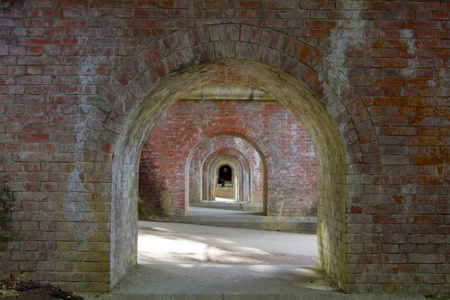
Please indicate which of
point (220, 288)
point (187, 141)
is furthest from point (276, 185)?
point (220, 288)

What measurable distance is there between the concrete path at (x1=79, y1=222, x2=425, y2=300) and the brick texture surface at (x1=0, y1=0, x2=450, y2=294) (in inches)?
21.1

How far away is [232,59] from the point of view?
4.27 meters

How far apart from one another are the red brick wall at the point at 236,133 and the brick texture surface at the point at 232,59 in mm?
6601

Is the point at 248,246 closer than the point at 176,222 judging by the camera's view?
Yes

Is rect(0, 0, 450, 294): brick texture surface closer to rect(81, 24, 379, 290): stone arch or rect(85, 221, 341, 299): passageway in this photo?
rect(81, 24, 379, 290): stone arch

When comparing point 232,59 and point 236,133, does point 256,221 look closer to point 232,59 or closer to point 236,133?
point 236,133

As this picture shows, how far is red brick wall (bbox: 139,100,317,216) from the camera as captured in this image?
10797 millimetres

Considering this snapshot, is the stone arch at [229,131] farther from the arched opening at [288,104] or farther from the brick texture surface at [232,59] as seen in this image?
the brick texture surface at [232,59]

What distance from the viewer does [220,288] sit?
14.6 ft

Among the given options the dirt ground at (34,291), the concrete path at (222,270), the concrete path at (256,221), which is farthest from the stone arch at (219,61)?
the concrete path at (256,221)

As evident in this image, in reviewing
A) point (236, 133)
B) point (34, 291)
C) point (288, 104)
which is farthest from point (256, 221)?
point (34, 291)

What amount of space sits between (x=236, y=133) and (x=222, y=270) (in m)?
6.16

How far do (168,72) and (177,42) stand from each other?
14.3 inches

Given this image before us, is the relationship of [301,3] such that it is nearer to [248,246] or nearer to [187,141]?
[248,246]
